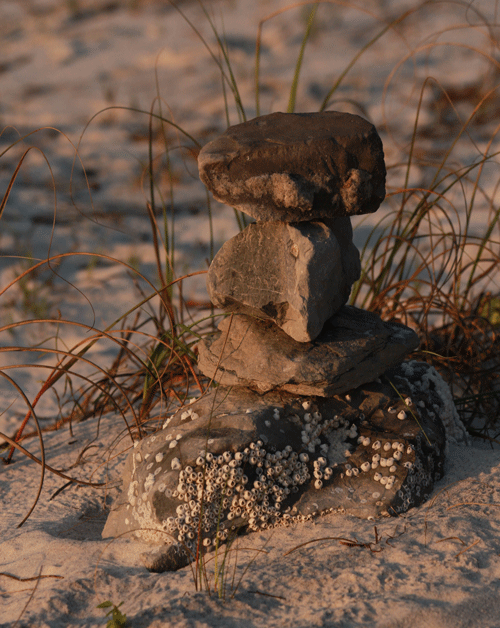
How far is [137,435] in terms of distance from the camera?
2.60 metres

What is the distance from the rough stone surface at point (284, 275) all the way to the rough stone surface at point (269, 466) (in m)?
0.32

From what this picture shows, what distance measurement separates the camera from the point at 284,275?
80.4 inches

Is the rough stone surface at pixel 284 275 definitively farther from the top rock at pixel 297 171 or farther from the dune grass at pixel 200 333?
the dune grass at pixel 200 333

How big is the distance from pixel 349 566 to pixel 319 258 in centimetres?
91

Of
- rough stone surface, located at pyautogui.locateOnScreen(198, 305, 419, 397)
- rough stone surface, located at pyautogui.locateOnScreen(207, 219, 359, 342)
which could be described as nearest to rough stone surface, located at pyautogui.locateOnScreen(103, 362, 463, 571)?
rough stone surface, located at pyautogui.locateOnScreen(198, 305, 419, 397)

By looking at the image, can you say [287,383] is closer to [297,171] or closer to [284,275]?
[284,275]

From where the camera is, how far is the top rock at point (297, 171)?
1.96 m

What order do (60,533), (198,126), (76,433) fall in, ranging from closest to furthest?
(60,533), (76,433), (198,126)

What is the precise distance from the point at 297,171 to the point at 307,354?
585 mm

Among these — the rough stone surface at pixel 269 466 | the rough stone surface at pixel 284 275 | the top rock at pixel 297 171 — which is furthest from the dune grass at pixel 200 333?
the top rock at pixel 297 171

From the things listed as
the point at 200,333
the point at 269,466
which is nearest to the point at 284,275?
the point at 269,466

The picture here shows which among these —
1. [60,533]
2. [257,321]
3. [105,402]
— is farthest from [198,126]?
[60,533]

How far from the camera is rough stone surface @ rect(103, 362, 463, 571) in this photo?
6.46 feet

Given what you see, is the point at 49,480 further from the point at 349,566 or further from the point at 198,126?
the point at 198,126
